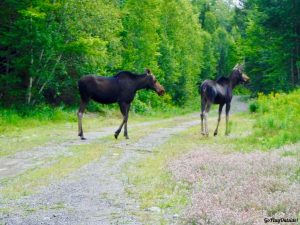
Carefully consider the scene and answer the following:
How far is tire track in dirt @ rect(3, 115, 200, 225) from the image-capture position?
21.5ft

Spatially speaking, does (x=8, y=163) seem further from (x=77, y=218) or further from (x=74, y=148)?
(x=77, y=218)

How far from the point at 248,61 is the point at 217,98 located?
1921 inches

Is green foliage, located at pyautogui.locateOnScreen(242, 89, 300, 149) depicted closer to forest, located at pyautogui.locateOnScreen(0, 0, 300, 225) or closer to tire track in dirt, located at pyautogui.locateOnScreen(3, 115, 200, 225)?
forest, located at pyautogui.locateOnScreen(0, 0, 300, 225)

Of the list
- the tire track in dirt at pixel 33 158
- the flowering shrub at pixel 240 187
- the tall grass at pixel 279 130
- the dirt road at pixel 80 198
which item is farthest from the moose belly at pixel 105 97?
the flowering shrub at pixel 240 187

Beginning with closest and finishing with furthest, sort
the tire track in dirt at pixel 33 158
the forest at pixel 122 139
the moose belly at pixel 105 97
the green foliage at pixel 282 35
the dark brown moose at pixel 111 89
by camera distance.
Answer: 1. the forest at pixel 122 139
2. the tire track in dirt at pixel 33 158
3. the dark brown moose at pixel 111 89
4. the moose belly at pixel 105 97
5. the green foliage at pixel 282 35

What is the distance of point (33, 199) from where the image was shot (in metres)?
7.87

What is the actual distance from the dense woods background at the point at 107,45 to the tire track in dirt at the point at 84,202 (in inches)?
591

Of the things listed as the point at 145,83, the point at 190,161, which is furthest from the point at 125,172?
the point at 145,83

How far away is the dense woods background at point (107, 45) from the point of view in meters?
25.2

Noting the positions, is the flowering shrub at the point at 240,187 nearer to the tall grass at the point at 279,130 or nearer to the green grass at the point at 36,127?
the tall grass at the point at 279,130

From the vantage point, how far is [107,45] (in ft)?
108

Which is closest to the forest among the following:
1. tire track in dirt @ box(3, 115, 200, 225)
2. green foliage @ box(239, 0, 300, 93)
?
tire track in dirt @ box(3, 115, 200, 225)

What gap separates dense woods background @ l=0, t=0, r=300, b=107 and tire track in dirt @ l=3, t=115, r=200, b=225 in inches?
591

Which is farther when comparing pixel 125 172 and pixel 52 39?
pixel 52 39
